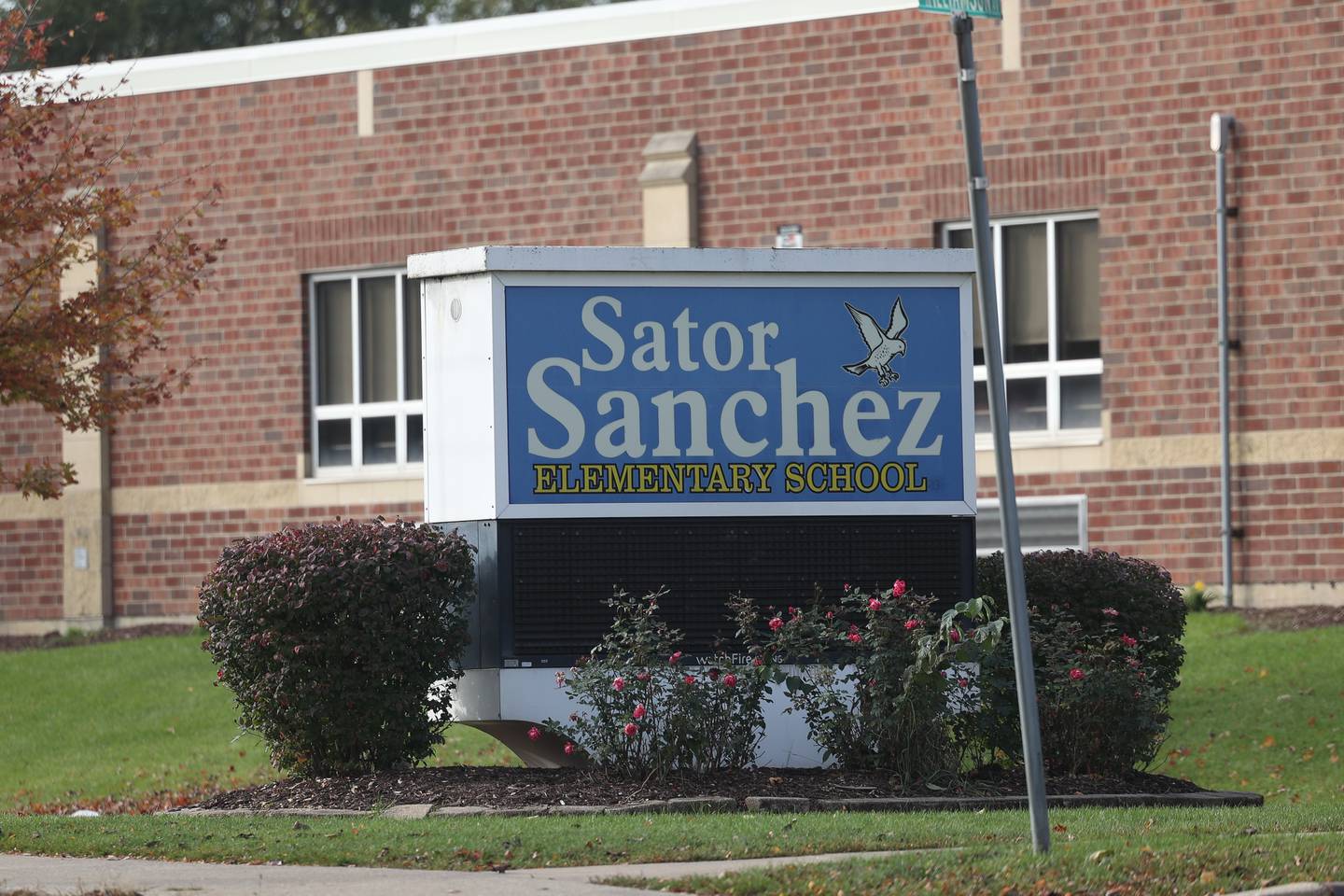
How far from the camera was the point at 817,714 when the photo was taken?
11.7m

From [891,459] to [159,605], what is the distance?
14069mm

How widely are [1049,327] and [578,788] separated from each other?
11120 mm

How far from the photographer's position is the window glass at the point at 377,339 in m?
23.6

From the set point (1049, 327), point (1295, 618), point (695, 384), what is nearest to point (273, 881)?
point (695, 384)

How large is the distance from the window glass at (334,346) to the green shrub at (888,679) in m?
12.8

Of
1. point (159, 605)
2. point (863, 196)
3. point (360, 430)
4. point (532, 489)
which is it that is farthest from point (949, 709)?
point (159, 605)

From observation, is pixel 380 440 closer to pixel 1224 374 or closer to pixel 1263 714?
pixel 1224 374

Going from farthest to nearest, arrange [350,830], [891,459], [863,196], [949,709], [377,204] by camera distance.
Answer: [377,204]
[863,196]
[891,459]
[949,709]
[350,830]

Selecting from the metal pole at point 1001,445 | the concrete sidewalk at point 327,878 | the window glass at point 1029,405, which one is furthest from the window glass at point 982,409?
the metal pole at point 1001,445

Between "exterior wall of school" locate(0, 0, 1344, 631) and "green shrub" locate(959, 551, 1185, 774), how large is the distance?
735cm

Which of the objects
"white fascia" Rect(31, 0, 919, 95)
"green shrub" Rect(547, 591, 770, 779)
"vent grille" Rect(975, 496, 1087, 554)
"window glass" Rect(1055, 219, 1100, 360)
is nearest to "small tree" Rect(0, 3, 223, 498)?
"white fascia" Rect(31, 0, 919, 95)

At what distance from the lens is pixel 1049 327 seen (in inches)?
824

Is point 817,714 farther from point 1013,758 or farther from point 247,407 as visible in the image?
point 247,407

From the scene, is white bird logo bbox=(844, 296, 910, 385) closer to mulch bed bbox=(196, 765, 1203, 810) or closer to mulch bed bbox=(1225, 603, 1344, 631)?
mulch bed bbox=(196, 765, 1203, 810)
